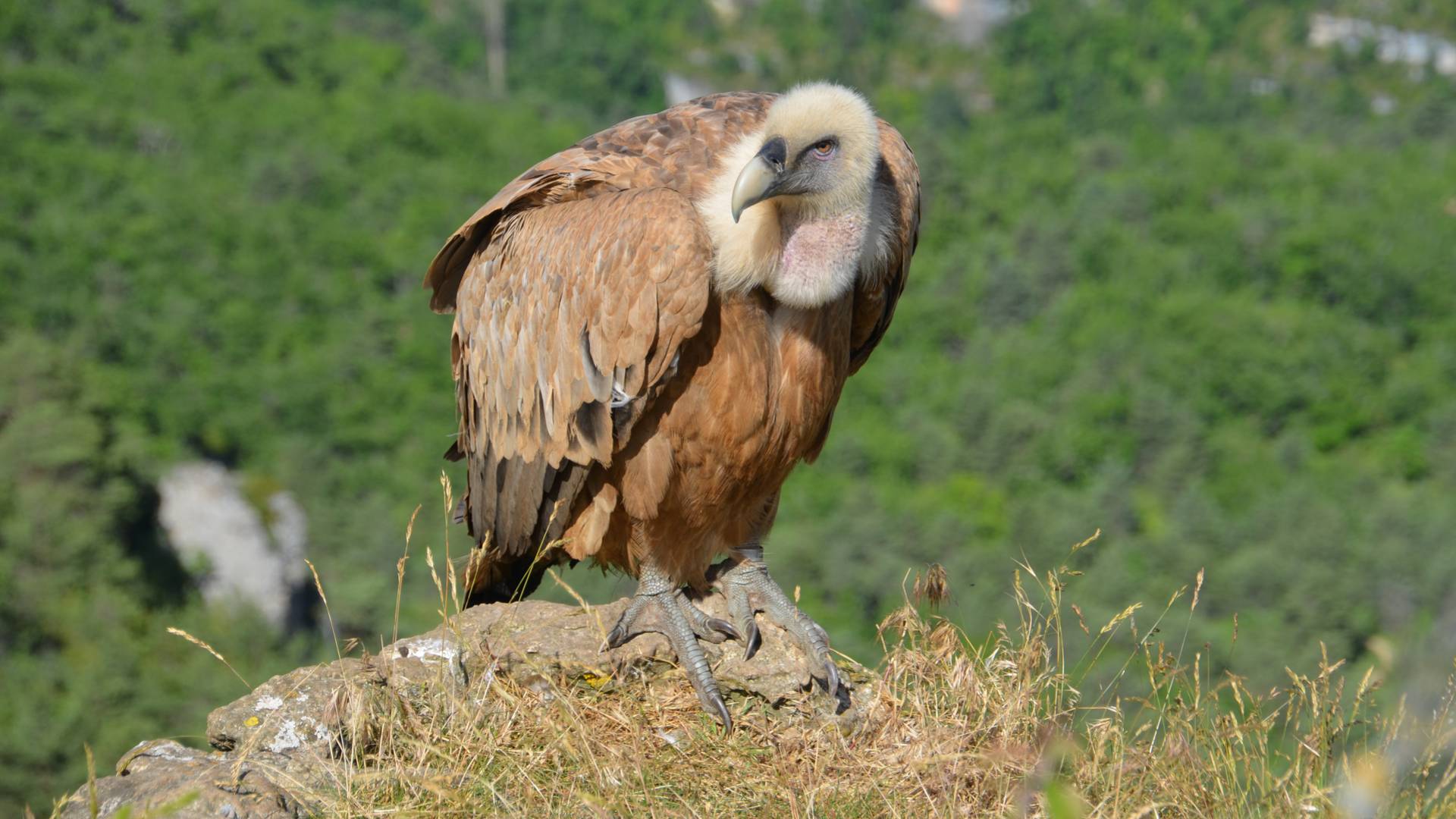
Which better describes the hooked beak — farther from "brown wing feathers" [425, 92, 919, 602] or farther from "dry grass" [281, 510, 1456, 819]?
"dry grass" [281, 510, 1456, 819]

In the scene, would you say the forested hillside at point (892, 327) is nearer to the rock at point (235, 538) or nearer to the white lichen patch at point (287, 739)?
the rock at point (235, 538)

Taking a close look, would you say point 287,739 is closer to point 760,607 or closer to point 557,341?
point 557,341

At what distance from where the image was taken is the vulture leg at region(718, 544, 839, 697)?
534 cm

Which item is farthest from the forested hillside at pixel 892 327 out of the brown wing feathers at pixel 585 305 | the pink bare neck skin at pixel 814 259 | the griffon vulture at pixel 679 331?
the pink bare neck skin at pixel 814 259

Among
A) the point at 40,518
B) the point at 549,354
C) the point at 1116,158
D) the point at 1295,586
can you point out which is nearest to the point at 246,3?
the point at 1116,158

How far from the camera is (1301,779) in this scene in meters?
4.22

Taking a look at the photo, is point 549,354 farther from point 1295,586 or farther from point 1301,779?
point 1295,586

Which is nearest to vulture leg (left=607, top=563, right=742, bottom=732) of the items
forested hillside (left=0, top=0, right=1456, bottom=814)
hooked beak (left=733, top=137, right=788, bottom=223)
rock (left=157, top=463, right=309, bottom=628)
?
hooked beak (left=733, top=137, right=788, bottom=223)

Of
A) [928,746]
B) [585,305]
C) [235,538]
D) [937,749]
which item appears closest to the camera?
[937,749]

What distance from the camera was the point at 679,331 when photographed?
15.8 feet

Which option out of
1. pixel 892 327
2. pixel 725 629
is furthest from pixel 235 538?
pixel 725 629

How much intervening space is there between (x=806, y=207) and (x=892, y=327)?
2725 inches

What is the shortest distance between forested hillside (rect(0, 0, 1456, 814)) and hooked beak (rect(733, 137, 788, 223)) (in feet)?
90.4

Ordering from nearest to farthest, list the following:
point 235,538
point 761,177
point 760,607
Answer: point 761,177
point 760,607
point 235,538
